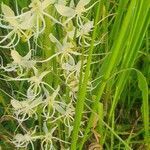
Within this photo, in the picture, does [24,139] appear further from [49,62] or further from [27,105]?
[49,62]

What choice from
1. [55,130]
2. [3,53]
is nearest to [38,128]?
[55,130]

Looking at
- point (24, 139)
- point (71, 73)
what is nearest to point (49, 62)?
point (71, 73)

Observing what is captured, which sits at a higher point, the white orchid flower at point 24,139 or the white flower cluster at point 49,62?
the white flower cluster at point 49,62

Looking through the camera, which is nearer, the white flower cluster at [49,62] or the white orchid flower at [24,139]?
the white flower cluster at [49,62]

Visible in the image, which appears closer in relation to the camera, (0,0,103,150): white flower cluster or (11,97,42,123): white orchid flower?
(0,0,103,150): white flower cluster

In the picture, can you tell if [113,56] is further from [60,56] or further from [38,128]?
[38,128]

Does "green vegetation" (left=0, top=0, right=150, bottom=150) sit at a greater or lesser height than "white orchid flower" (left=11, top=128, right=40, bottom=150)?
greater
